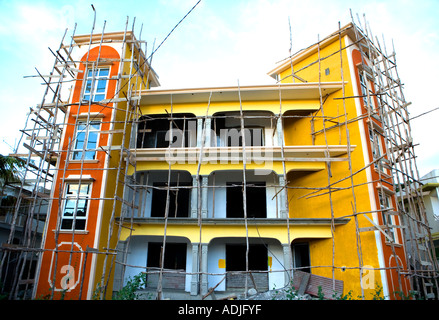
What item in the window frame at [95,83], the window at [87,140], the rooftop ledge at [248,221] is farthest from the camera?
the window frame at [95,83]

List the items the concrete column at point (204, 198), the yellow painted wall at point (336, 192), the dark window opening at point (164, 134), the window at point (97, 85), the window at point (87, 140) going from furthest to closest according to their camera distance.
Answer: the dark window opening at point (164, 134), the window at point (97, 85), the concrete column at point (204, 198), the window at point (87, 140), the yellow painted wall at point (336, 192)

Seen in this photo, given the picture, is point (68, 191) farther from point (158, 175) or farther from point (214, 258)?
point (214, 258)

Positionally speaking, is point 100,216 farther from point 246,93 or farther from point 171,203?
point 246,93

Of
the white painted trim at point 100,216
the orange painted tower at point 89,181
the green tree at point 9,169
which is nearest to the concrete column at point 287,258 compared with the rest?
the orange painted tower at point 89,181

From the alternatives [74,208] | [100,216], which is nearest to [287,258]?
[100,216]

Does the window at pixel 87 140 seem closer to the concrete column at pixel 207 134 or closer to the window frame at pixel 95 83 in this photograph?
the window frame at pixel 95 83

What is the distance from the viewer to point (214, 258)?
1432 cm

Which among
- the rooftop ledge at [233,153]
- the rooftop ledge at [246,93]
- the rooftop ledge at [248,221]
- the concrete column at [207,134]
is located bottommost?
the rooftop ledge at [248,221]

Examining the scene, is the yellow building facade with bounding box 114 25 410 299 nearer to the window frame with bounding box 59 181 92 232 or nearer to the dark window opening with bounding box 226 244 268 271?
the dark window opening with bounding box 226 244 268 271

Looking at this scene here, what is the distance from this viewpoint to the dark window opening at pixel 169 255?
1437 centimetres

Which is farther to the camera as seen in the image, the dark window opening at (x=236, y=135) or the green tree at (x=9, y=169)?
the dark window opening at (x=236, y=135)

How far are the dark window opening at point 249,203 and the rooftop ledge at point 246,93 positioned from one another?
14.6 feet

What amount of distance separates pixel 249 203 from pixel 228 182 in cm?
153
